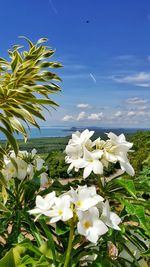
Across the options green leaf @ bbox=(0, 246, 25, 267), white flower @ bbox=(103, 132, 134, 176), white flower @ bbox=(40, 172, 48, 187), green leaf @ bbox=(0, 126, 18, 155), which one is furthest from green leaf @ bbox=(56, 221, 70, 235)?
green leaf @ bbox=(0, 126, 18, 155)

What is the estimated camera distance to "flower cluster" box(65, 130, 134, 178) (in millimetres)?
1425

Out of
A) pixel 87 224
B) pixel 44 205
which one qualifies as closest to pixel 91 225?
pixel 87 224

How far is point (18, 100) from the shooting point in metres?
2.09

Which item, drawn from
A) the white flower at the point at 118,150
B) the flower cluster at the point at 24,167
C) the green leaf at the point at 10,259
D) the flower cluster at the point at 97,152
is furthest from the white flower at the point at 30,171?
the green leaf at the point at 10,259

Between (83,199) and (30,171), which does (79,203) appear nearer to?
(83,199)

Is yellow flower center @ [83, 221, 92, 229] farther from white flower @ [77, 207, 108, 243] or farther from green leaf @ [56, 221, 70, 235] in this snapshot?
green leaf @ [56, 221, 70, 235]

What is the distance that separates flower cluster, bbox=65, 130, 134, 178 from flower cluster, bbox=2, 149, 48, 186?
0.77 ft

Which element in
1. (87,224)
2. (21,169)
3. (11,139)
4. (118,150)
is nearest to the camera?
(87,224)

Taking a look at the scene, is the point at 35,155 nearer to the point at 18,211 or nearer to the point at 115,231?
the point at 18,211

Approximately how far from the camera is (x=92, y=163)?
1414 mm

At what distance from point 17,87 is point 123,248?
112 centimetres

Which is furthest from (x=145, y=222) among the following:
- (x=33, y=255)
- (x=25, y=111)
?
(x=25, y=111)

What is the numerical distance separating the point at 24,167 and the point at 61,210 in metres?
0.52

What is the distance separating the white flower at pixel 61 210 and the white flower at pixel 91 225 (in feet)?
0.12
